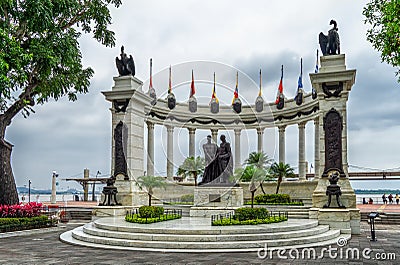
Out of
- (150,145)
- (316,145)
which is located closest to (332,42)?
(316,145)

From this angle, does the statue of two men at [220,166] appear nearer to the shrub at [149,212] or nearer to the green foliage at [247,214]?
the shrub at [149,212]

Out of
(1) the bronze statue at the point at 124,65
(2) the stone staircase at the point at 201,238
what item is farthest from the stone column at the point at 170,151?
(2) the stone staircase at the point at 201,238

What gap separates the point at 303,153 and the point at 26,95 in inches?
974

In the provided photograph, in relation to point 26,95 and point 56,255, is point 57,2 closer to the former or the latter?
point 26,95

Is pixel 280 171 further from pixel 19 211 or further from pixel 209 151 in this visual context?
pixel 19 211

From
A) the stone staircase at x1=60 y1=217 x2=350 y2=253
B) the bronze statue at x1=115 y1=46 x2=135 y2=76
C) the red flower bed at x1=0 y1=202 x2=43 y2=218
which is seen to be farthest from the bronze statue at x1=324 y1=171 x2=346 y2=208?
the red flower bed at x1=0 y1=202 x2=43 y2=218

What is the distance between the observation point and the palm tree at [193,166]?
31450 mm

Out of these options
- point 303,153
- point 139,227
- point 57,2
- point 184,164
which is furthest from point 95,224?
point 303,153

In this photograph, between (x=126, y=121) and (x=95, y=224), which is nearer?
(x=95, y=224)

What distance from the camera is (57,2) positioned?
20.0 m

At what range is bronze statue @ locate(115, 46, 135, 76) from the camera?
85.9ft

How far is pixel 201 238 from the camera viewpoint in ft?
49.3

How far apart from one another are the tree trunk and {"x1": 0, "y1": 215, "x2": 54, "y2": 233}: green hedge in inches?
99.7

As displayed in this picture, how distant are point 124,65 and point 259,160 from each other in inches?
561
